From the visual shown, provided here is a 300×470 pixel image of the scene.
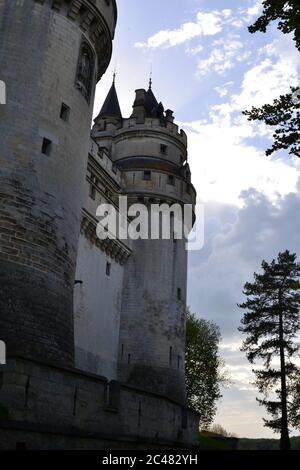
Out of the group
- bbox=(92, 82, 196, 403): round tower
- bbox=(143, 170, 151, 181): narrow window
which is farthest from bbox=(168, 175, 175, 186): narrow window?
bbox=(143, 170, 151, 181): narrow window

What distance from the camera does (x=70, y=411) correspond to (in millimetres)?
12477

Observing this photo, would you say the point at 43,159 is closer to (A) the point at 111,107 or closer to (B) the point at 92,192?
(B) the point at 92,192

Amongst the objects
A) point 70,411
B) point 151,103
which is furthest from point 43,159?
point 151,103

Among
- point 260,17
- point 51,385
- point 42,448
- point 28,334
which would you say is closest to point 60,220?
point 28,334

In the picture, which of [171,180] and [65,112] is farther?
[171,180]

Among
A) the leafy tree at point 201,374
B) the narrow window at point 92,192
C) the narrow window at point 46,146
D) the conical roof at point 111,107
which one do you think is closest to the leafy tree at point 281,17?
the narrow window at point 46,146

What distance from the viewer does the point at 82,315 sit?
2141 centimetres

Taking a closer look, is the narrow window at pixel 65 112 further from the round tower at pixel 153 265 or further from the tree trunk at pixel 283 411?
the tree trunk at pixel 283 411

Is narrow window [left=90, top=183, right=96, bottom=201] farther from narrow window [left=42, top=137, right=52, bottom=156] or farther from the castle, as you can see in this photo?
narrow window [left=42, top=137, right=52, bottom=156]

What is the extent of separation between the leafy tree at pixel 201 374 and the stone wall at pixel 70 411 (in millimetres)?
22770

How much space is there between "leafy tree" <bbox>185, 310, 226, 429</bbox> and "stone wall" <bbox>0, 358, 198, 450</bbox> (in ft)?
74.7

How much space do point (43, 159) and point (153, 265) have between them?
39.7 feet

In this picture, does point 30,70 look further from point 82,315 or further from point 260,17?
point 82,315

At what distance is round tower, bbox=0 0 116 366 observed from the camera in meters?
13.6
